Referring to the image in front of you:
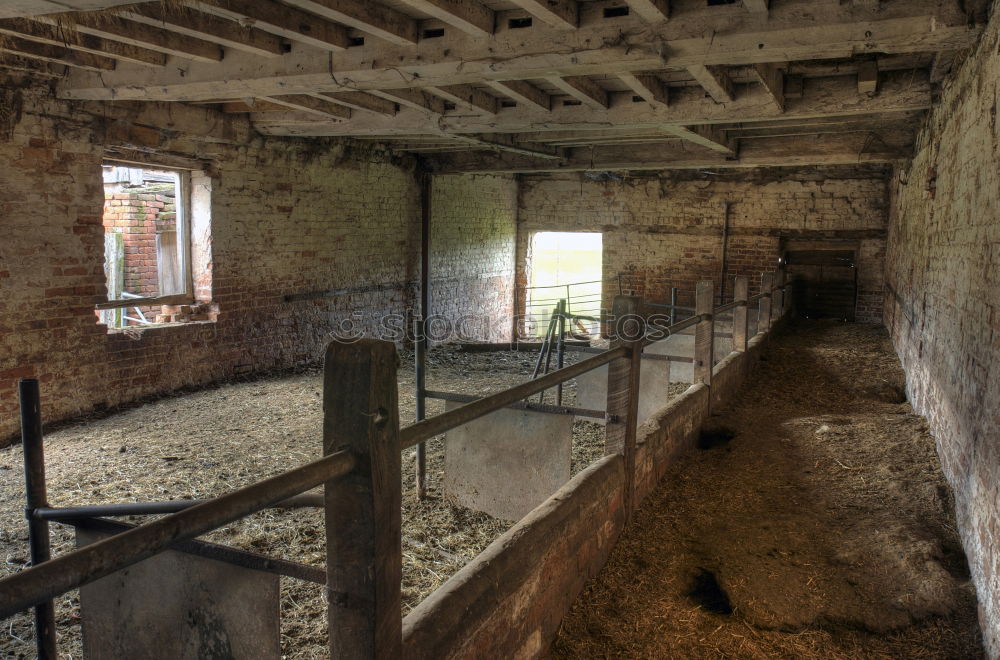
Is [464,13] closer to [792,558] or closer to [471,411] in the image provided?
[471,411]

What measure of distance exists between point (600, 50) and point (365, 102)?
Answer: 2676mm

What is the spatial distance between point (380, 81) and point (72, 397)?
12.0 feet

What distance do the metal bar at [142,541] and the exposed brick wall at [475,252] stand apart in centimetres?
909

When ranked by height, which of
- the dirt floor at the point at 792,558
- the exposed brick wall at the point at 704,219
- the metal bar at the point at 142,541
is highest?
the exposed brick wall at the point at 704,219

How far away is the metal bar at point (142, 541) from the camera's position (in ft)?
2.66

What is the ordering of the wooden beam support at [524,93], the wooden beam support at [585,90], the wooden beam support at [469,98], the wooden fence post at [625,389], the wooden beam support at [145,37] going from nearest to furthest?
the wooden fence post at [625,389] → the wooden beam support at [145,37] → the wooden beam support at [585,90] → the wooden beam support at [524,93] → the wooden beam support at [469,98]

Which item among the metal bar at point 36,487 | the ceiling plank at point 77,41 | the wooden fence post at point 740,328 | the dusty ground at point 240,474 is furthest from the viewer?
the wooden fence post at point 740,328

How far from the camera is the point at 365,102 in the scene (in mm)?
5660

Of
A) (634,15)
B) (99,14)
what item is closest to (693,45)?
(634,15)

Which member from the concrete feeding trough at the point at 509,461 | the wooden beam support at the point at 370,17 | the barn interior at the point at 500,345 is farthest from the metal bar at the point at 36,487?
the wooden beam support at the point at 370,17

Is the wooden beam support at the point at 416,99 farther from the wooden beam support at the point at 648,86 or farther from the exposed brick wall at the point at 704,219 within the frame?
the exposed brick wall at the point at 704,219

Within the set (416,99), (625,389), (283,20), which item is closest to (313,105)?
(416,99)

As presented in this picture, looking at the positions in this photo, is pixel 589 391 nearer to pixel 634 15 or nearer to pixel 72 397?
pixel 634 15

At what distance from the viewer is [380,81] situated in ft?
13.7
